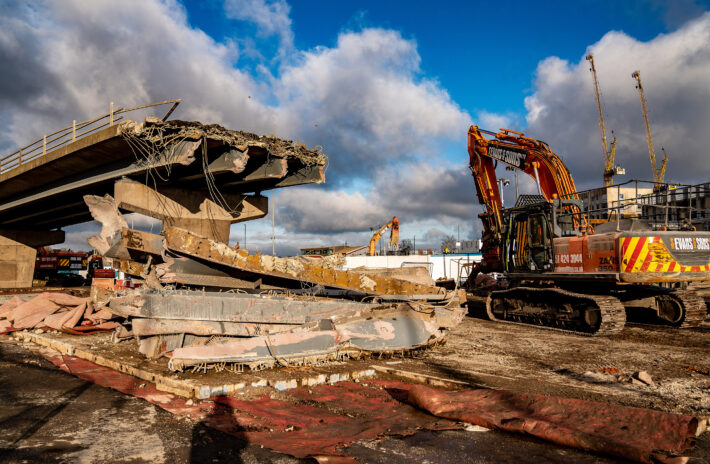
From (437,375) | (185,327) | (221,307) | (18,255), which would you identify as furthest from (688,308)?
(18,255)

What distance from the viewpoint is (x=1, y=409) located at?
4.21 m

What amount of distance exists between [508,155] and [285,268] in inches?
407

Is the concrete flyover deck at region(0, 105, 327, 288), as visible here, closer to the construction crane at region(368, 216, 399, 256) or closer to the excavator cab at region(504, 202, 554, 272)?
the excavator cab at region(504, 202, 554, 272)

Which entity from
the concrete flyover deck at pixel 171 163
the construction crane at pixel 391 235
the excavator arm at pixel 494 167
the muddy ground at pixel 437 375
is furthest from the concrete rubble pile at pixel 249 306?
the construction crane at pixel 391 235

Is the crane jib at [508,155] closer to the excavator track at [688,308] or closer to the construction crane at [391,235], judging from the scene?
the excavator track at [688,308]

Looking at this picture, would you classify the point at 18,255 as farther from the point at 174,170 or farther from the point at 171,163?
the point at 171,163

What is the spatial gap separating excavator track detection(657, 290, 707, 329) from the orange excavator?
2 cm

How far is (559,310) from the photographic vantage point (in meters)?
10.6

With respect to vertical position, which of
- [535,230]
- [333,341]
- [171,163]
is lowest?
[333,341]

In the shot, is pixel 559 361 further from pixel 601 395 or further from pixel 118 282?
pixel 118 282

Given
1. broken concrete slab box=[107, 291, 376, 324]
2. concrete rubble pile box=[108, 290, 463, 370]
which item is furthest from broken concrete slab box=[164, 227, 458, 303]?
broken concrete slab box=[107, 291, 376, 324]

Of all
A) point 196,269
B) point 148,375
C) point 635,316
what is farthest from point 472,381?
point 635,316

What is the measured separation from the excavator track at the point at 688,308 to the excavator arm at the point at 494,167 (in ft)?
14.5

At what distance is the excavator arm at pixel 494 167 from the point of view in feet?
45.6
